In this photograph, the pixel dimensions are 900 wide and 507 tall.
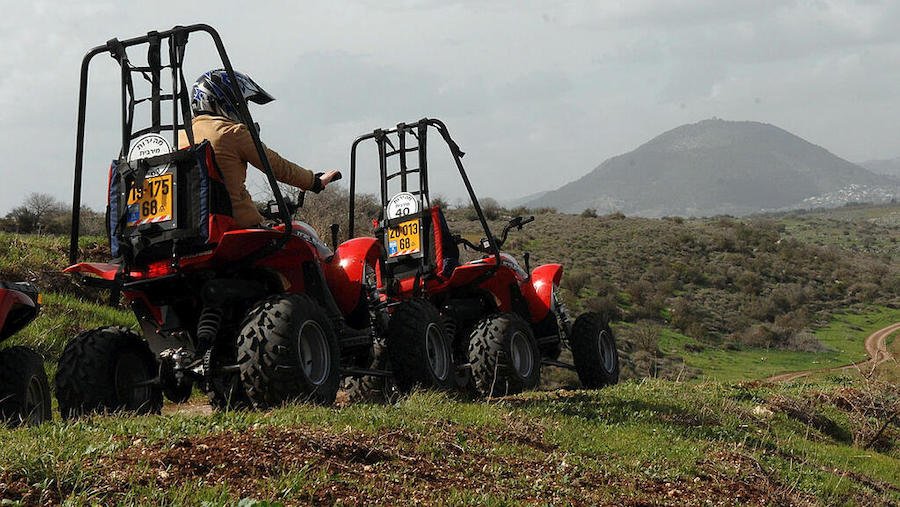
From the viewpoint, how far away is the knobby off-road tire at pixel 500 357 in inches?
396

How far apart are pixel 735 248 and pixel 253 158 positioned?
64.7 m

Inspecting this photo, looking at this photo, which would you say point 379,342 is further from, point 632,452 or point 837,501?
point 837,501

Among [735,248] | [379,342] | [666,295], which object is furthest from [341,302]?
[735,248]

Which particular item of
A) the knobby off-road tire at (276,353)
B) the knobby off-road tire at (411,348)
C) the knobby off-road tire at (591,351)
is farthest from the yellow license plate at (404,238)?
the knobby off-road tire at (276,353)

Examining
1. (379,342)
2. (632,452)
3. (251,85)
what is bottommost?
(632,452)

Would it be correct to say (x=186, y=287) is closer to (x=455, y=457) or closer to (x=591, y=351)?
(x=455, y=457)

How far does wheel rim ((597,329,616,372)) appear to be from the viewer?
1236 centimetres

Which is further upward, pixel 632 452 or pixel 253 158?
pixel 253 158

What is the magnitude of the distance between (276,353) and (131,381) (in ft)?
5.22

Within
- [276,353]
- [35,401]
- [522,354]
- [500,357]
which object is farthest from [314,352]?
[522,354]

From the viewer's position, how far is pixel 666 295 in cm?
5488

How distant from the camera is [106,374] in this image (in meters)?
7.25

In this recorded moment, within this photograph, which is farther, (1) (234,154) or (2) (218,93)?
(2) (218,93)

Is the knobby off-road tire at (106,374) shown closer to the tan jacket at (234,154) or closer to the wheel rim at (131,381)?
the wheel rim at (131,381)
